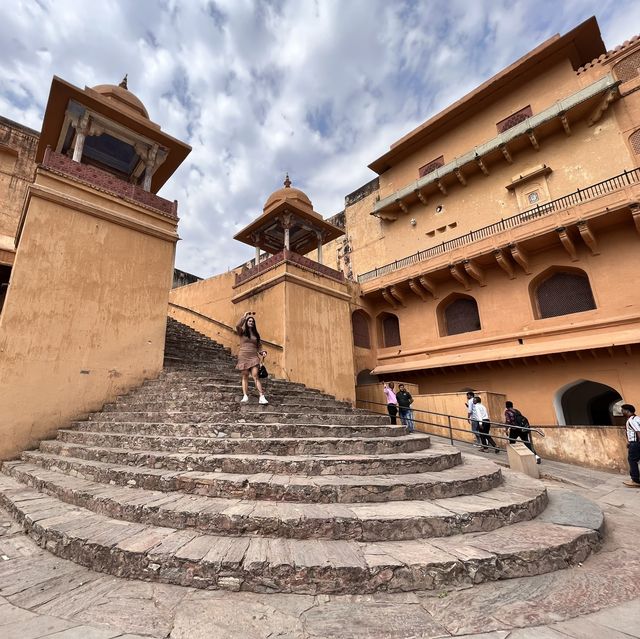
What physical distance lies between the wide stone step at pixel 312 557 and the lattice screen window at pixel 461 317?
10849mm

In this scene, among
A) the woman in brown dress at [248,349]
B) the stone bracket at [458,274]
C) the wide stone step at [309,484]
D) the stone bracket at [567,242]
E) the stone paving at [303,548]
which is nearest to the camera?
the stone paving at [303,548]

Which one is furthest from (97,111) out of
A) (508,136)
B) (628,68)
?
(628,68)

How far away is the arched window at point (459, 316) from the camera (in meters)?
13.1

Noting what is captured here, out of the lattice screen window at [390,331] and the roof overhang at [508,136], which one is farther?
the lattice screen window at [390,331]

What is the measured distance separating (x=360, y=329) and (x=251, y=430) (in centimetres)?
1097

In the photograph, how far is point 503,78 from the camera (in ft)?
46.7

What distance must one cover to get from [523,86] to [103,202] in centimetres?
1659

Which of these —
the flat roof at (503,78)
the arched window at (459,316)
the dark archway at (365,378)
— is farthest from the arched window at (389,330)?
the flat roof at (503,78)

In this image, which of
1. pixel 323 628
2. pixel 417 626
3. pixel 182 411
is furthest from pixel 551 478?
pixel 182 411

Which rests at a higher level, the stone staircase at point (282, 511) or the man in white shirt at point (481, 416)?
the man in white shirt at point (481, 416)

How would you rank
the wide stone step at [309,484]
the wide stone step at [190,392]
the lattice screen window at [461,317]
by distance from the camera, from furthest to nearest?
the lattice screen window at [461,317] < the wide stone step at [190,392] < the wide stone step at [309,484]

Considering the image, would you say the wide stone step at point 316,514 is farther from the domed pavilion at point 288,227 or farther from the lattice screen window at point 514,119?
the lattice screen window at point 514,119

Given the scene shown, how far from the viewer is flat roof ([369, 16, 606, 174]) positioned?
1273 centimetres

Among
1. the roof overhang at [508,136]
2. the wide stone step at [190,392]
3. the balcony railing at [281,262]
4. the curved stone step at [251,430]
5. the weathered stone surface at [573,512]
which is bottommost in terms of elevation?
the weathered stone surface at [573,512]
